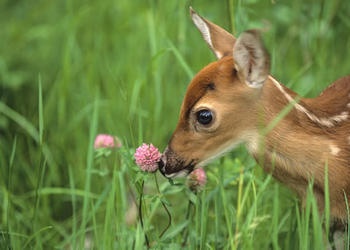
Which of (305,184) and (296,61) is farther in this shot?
(296,61)

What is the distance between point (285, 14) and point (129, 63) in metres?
0.91

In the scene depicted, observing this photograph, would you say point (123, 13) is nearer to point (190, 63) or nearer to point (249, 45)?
point (190, 63)

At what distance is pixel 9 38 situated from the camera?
16.2 ft

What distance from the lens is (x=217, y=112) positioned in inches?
119

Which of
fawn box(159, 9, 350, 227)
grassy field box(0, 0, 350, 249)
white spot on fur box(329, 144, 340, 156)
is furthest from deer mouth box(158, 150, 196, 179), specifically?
white spot on fur box(329, 144, 340, 156)

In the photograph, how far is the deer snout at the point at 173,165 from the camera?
3057 millimetres

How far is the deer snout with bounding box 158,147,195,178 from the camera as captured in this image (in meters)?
3.06

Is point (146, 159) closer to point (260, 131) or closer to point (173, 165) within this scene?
point (173, 165)

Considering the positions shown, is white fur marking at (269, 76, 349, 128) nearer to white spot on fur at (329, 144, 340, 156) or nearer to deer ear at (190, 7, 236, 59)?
white spot on fur at (329, 144, 340, 156)

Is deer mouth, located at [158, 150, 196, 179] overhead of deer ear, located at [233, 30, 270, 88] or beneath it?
beneath

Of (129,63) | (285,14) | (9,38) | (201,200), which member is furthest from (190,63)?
(201,200)

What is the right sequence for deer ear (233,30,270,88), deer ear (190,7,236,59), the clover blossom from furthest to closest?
deer ear (190,7,236,59)
the clover blossom
deer ear (233,30,270,88)

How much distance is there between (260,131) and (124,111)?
1.41 m

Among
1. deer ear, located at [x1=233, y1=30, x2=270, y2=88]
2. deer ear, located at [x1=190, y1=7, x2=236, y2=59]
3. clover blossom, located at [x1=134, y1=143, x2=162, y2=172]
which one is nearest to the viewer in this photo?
deer ear, located at [x1=233, y1=30, x2=270, y2=88]
